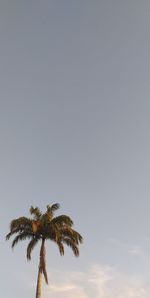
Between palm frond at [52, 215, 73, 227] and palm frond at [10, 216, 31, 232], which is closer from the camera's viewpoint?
palm frond at [10, 216, 31, 232]

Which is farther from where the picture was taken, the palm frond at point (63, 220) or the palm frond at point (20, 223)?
the palm frond at point (63, 220)

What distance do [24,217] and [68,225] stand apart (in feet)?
16.2

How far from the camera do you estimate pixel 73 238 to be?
50594 mm

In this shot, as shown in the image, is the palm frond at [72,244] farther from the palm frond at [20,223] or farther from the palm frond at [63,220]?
the palm frond at [20,223]

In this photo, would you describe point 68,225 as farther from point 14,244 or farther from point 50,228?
point 14,244

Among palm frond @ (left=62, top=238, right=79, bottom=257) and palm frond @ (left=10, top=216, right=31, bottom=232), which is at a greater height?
palm frond @ (left=10, top=216, right=31, bottom=232)

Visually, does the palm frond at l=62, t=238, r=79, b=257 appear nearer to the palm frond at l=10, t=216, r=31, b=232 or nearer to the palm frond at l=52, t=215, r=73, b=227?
the palm frond at l=52, t=215, r=73, b=227

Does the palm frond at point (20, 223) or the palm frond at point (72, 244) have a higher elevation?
the palm frond at point (20, 223)

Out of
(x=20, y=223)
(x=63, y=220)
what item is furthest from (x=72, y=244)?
(x=20, y=223)

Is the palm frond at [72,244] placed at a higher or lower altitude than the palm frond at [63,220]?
lower

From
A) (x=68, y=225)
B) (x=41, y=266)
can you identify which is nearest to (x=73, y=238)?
(x=68, y=225)

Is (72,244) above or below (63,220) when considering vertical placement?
below

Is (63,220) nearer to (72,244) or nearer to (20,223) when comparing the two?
(72,244)

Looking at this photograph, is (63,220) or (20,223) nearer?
(20,223)
